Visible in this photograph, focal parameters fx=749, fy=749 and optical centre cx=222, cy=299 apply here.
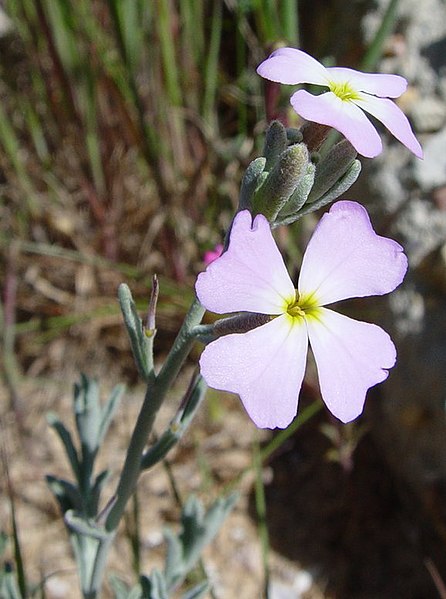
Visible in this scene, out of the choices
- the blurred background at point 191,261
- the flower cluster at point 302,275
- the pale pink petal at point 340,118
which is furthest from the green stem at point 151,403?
the blurred background at point 191,261

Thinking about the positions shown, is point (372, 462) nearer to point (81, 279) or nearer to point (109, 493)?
point (109, 493)

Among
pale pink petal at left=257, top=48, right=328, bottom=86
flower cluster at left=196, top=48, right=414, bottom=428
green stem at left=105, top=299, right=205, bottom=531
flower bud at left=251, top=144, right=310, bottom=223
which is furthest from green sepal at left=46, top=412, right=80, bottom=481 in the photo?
pale pink petal at left=257, top=48, right=328, bottom=86

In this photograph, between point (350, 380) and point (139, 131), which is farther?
point (139, 131)

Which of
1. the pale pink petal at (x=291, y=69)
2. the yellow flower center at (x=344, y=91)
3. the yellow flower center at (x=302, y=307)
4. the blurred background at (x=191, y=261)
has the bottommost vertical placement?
the blurred background at (x=191, y=261)

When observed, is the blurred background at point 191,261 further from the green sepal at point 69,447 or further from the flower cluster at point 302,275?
the flower cluster at point 302,275

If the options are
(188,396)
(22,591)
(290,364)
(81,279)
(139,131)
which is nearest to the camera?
(290,364)

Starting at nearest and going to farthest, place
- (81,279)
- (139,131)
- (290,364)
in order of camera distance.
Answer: (290,364)
(139,131)
(81,279)

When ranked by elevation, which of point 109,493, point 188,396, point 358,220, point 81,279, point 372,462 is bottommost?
point 109,493

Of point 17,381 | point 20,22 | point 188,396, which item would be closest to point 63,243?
point 17,381

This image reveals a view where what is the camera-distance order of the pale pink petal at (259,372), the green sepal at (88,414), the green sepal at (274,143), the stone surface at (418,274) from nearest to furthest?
the pale pink petal at (259,372), the green sepal at (274,143), the green sepal at (88,414), the stone surface at (418,274)
